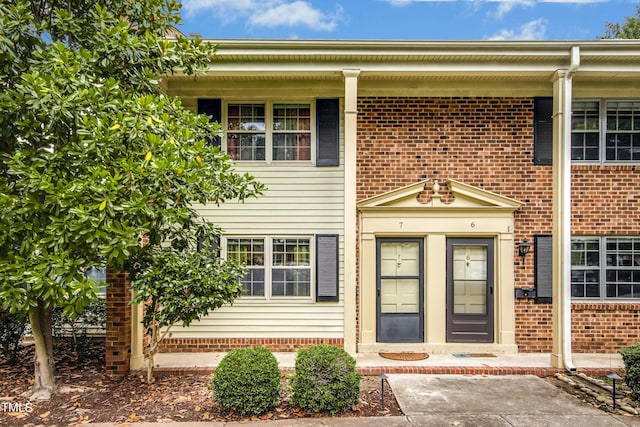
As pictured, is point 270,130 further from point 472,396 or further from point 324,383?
point 472,396

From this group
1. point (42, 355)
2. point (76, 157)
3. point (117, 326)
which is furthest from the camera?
point (117, 326)

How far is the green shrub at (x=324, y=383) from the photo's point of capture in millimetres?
4336

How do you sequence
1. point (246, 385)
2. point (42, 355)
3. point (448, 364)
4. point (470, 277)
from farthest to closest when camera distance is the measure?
point (470, 277) → point (448, 364) → point (42, 355) → point (246, 385)

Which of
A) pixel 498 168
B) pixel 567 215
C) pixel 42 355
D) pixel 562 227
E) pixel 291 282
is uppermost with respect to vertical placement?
pixel 498 168

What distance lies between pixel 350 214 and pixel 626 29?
59.4ft

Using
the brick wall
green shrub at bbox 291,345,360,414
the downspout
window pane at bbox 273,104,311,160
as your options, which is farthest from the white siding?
the downspout

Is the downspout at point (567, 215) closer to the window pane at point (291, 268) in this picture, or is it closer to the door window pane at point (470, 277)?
the door window pane at point (470, 277)

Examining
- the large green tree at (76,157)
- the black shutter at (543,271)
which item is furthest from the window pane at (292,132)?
the black shutter at (543,271)

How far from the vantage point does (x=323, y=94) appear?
6.91 metres

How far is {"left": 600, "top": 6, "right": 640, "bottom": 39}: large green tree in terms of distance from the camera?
1638cm

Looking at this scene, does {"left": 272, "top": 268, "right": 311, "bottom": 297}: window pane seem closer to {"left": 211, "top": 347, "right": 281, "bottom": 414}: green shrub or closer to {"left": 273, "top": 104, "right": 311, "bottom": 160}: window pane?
{"left": 273, "top": 104, "right": 311, "bottom": 160}: window pane

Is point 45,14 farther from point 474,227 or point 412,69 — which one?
point 474,227

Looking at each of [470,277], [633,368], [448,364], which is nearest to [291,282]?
[448,364]

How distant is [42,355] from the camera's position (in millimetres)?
4906
